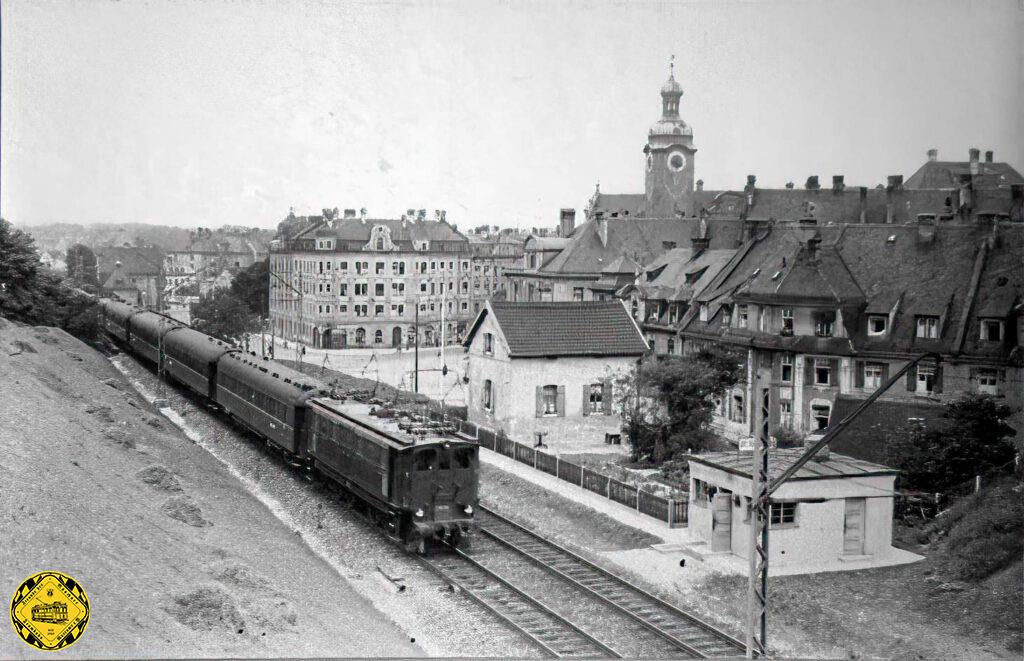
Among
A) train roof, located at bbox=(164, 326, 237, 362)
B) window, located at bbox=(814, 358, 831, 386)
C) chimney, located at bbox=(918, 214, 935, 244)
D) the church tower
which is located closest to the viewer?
chimney, located at bbox=(918, 214, 935, 244)

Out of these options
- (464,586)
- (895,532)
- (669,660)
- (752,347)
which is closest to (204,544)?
(464,586)

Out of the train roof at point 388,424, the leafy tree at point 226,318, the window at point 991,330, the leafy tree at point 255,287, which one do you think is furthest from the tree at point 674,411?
the leafy tree at point 255,287

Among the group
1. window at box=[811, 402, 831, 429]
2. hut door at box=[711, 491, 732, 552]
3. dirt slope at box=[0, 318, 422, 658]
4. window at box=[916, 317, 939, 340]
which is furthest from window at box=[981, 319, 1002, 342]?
dirt slope at box=[0, 318, 422, 658]

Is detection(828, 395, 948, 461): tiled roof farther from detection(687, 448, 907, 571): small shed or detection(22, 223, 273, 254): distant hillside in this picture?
detection(22, 223, 273, 254): distant hillside

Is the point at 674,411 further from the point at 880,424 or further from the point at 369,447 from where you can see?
the point at 369,447

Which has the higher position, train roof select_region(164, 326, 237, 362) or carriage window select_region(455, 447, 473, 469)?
train roof select_region(164, 326, 237, 362)

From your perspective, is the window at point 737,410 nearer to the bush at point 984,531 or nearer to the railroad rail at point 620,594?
the bush at point 984,531

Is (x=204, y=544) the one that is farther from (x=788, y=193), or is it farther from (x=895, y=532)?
(x=788, y=193)

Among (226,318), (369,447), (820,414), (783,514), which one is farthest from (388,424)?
(226,318)
